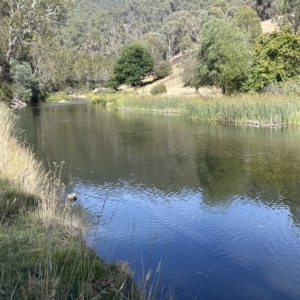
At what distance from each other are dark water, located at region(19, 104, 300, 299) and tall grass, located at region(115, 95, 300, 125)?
4.35 metres

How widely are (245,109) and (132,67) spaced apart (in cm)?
3593

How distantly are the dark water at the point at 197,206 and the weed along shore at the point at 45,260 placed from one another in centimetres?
53

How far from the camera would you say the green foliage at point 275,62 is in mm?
31312

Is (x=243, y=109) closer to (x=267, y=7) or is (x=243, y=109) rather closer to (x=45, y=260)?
(x=45, y=260)

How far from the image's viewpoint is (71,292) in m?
3.87

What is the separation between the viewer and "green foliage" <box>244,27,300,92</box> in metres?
31.3

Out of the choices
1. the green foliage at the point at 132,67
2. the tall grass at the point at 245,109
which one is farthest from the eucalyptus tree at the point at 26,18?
the green foliage at the point at 132,67

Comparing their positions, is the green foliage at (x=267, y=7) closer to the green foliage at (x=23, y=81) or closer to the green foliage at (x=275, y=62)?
the green foliage at (x=275, y=62)

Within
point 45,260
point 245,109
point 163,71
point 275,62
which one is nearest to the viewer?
point 45,260

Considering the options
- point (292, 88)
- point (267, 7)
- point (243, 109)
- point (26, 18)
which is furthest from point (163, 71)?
point (26, 18)

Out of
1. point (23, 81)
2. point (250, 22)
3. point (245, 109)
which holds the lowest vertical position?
point (245, 109)

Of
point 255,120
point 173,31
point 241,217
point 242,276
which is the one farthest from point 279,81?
point 173,31

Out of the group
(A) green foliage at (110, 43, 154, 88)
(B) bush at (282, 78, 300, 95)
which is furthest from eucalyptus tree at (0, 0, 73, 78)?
(A) green foliage at (110, 43, 154, 88)

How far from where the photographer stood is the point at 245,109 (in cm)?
2509
